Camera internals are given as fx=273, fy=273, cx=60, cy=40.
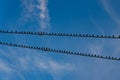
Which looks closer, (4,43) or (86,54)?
(86,54)

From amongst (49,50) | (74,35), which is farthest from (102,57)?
(49,50)

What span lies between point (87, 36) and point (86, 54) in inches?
139

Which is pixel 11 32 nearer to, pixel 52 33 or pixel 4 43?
pixel 4 43

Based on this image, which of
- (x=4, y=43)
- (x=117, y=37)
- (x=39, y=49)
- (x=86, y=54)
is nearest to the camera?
(x=117, y=37)

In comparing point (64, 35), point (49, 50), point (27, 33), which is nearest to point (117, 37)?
Result: point (64, 35)

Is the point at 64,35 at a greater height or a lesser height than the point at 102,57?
greater

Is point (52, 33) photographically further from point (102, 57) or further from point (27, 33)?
point (102, 57)

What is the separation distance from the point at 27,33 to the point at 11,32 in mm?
3429

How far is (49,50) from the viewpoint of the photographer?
48.3 metres

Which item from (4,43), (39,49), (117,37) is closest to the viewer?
(117,37)

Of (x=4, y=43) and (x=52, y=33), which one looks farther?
(x=4, y=43)

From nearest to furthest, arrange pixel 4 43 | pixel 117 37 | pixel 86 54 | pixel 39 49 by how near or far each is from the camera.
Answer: pixel 117 37
pixel 86 54
pixel 39 49
pixel 4 43

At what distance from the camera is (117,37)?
4297 centimetres

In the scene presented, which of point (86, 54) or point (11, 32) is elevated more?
point (11, 32)
